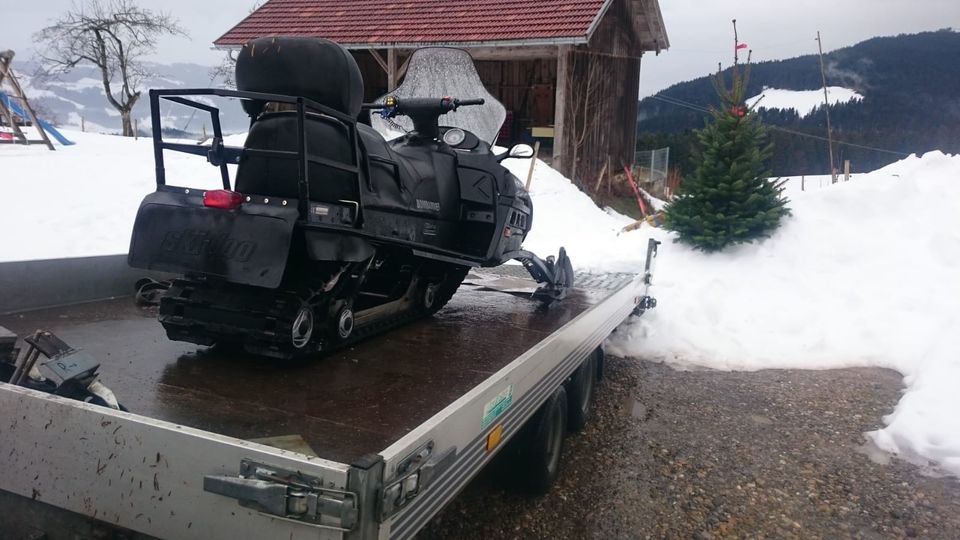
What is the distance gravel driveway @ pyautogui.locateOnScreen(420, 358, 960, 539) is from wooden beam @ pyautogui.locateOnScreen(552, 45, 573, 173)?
37.5 ft

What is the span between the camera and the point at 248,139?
3305mm

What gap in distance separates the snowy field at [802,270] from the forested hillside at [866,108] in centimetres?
750

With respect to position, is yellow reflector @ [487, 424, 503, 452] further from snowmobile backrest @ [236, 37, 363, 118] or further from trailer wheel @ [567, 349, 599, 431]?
trailer wheel @ [567, 349, 599, 431]

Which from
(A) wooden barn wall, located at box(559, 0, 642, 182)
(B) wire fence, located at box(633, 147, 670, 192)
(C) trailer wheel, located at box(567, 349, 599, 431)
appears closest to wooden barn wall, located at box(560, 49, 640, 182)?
(A) wooden barn wall, located at box(559, 0, 642, 182)

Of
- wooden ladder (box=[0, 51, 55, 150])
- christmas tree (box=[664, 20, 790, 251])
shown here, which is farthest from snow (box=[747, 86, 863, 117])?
wooden ladder (box=[0, 51, 55, 150])

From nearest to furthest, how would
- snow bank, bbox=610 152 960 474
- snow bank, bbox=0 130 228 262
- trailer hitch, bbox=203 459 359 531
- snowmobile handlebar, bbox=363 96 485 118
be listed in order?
trailer hitch, bbox=203 459 359 531 < snowmobile handlebar, bbox=363 96 485 118 < snow bank, bbox=610 152 960 474 < snow bank, bbox=0 130 228 262

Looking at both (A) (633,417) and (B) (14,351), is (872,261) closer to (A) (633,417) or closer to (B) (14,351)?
(A) (633,417)

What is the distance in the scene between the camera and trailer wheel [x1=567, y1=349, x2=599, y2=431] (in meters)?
4.83

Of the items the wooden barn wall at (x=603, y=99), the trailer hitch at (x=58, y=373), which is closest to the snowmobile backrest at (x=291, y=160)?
the trailer hitch at (x=58, y=373)

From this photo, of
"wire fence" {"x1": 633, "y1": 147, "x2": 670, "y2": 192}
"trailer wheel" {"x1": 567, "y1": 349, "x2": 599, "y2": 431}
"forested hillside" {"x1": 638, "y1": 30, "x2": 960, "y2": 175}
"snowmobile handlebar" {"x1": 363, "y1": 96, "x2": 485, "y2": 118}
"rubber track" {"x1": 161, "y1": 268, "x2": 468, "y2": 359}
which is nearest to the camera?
"rubber track" {"x1": 161, "y1": 268, "x2": 468, "y2": 359}

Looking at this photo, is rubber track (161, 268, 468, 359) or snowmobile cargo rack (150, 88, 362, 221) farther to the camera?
rubber track (161, 268, 468, 359)

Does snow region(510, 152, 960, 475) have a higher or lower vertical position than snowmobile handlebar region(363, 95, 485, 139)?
lower

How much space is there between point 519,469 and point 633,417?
1822 mm

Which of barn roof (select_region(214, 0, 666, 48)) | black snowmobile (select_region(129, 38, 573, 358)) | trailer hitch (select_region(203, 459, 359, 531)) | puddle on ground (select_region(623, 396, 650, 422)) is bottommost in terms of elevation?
puddle on ground (select_region(623, 396, 650, 422))
